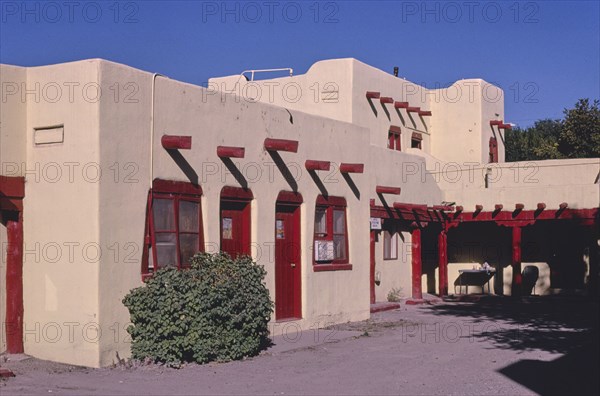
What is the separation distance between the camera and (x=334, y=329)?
17.0 meters

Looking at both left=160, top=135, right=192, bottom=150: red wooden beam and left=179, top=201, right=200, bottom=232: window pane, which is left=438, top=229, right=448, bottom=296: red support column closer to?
left=179, top=201, right=200, bottom=232: window pane

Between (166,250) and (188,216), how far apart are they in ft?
2.50

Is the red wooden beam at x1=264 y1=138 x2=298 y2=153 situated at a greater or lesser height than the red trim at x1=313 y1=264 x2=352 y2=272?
greater

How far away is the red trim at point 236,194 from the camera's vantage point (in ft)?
47.4

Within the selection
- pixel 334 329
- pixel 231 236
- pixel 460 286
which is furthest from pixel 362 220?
pixel 460 286

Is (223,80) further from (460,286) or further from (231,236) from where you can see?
(231,236)

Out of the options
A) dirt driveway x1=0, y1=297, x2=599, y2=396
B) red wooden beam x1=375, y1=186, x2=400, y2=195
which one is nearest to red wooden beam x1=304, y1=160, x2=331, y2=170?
dirt driveway x1=0, y1=297, x2=599, y2=396

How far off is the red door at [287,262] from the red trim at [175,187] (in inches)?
113

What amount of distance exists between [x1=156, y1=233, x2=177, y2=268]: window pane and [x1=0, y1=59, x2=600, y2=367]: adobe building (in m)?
0.02

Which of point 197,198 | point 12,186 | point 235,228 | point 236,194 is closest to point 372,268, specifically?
point 235,228

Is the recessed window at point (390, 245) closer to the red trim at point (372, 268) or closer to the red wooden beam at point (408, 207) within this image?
the red wooden beam at point (408, 207)

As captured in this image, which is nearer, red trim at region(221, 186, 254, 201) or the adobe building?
the adobe building

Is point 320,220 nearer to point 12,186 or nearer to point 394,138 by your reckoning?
point 12,186

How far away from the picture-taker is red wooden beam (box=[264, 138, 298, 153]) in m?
15.4
